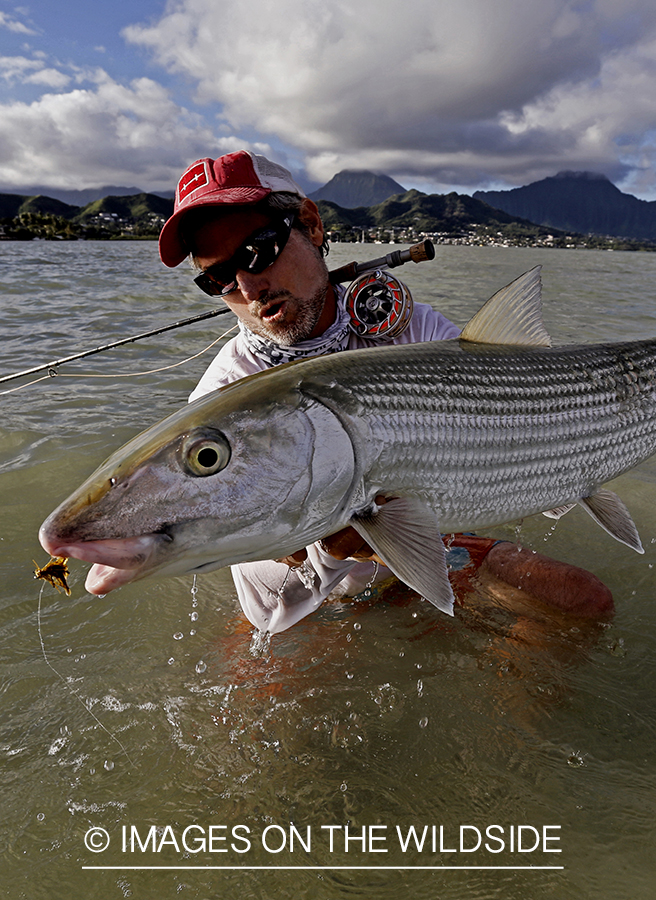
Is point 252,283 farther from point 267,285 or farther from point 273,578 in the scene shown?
point 273,578

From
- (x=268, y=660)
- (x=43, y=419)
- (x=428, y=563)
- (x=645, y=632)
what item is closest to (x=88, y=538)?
(x=428, y=563)

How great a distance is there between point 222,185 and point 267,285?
56cm

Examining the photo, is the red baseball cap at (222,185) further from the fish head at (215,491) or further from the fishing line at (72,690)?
the fishing line at (72,690)

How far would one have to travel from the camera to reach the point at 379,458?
1.93 meters

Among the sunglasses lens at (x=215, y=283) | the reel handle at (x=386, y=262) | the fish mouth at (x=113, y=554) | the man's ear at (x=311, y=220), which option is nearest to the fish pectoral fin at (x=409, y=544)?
A: the fish mouth at (x=113, y=554)

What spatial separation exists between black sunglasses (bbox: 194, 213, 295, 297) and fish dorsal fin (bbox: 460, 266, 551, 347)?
124 centimetres

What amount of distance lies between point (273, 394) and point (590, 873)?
2.07m

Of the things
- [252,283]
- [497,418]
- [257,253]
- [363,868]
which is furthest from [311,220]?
[363,868]

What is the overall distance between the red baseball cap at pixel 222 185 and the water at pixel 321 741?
2.44 m

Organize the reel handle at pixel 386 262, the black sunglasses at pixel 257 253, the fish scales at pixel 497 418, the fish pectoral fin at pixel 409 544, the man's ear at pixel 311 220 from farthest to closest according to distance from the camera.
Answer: the reel handle at pixel 386 262, the man's ear at pixel 311 220, the black sunglasses at pixel 257 253, the fish scales at pixel 497 418, the fish pectoral fin at pixel 409 544

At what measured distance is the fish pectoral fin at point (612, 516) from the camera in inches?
99.3

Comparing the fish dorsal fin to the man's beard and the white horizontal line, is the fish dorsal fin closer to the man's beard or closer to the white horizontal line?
the man's beard

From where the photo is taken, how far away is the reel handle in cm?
341

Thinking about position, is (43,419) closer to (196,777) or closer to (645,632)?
(196,777)
